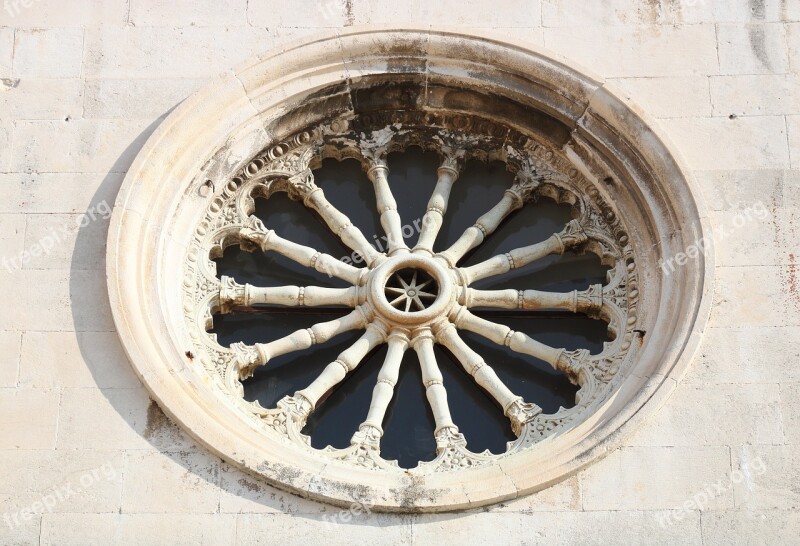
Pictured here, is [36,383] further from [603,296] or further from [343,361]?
[603,296]

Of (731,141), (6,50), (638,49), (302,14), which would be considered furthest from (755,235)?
(6,50)

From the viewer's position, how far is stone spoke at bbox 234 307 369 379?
1498 centimetres

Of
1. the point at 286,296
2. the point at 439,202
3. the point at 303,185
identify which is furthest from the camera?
the point at 303,185

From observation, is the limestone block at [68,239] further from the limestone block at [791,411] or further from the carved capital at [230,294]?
the limestone block at [791,411]

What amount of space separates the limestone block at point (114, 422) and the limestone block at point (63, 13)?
3705 mm

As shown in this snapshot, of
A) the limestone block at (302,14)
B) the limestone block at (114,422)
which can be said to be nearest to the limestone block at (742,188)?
the limestone block at (302,14)

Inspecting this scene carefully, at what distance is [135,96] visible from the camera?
15672mm

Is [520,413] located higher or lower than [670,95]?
lower

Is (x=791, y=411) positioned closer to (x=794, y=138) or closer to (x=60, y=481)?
(x=794, y=138)

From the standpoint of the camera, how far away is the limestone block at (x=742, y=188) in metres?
15.1

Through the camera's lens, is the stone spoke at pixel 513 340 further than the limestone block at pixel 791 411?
Yes

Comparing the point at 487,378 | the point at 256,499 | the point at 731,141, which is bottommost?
the point at 256,499

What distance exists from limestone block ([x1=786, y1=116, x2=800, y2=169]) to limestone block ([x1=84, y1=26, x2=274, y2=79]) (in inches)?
178

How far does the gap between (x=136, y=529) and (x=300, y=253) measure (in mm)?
3207
